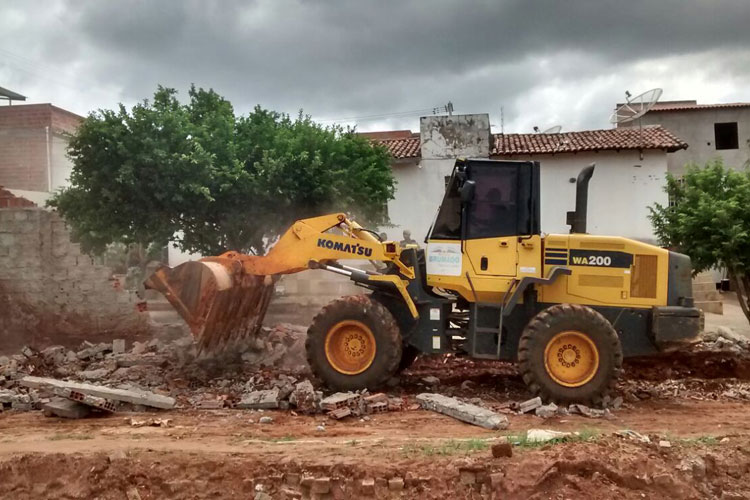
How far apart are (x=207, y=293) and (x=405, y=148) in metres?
16.7

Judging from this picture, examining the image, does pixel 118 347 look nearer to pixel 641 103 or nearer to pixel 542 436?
pixel 542 436

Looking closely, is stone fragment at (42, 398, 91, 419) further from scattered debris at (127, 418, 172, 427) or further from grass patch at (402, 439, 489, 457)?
grass patch at (402, 439, 489, 457)

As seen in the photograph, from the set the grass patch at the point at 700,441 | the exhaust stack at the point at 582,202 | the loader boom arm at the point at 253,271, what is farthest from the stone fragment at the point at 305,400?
the exhaust stack at the point at 582,202

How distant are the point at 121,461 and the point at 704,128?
29166 millimetres

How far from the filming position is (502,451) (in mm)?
6004

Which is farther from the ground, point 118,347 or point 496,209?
point 496,209

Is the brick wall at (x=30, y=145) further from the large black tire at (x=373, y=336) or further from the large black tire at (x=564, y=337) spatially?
the large black tire at (x=564, y=337)

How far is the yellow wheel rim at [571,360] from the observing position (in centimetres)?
859

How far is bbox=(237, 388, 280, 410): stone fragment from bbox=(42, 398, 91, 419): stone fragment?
5.77 ft

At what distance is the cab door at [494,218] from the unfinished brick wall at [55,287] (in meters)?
7.83

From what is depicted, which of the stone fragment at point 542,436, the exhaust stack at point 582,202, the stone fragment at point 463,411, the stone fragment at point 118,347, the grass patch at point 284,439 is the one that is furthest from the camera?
the stone fragment at point 118,347

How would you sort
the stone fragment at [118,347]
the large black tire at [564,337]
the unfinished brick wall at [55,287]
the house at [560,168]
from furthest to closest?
the house at [560,168] → the unfinished brick wall at [55,287] → the stone fragment at [118,347] → the large black tire at [564,337]

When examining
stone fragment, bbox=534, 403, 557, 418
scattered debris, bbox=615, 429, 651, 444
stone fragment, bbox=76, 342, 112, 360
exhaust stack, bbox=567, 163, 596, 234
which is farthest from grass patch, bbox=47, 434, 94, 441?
exhaust stack, bbox=567, 163, 596, 234

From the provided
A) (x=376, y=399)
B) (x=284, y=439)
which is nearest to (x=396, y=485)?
(x=284, y=439)
